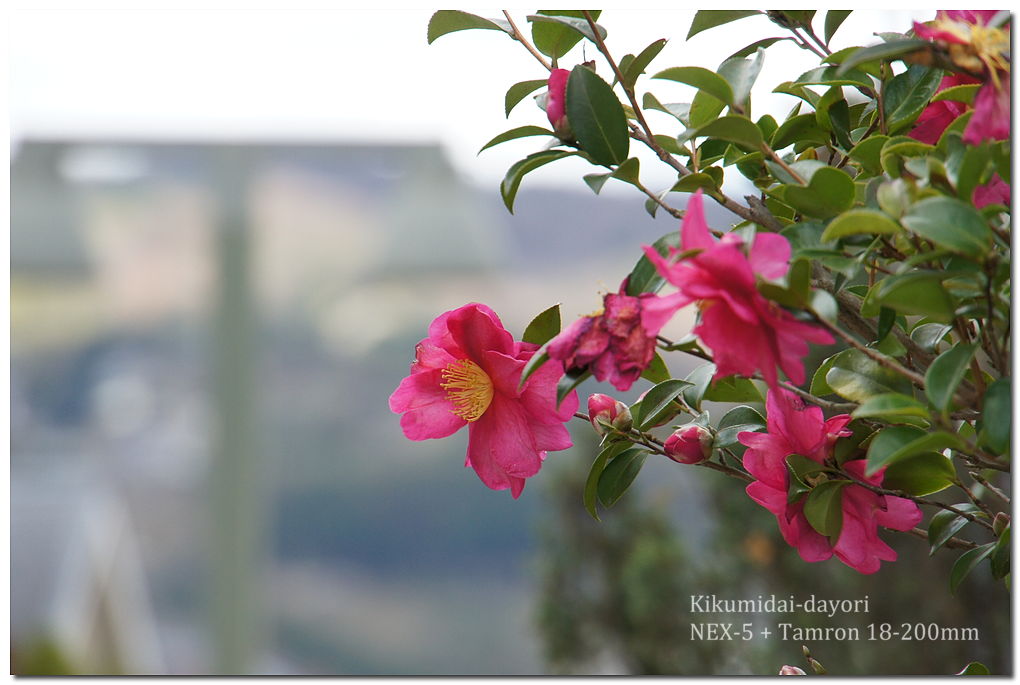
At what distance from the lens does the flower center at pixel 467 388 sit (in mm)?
504

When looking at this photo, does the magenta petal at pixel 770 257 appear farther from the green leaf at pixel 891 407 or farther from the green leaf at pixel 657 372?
the green leaf at pixel 657 372

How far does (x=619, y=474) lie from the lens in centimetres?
54

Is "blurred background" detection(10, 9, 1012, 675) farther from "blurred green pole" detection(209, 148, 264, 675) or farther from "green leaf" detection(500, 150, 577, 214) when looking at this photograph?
"green leaf" detection(500, 150, 577, 214)

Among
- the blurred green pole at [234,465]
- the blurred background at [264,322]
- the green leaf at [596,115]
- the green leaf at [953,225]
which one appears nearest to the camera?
the green leaf at [953,225]

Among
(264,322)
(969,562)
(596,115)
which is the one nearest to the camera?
(596,115)

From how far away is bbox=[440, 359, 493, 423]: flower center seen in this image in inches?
19.9

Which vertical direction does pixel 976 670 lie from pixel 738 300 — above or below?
below

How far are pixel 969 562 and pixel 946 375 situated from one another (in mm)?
247

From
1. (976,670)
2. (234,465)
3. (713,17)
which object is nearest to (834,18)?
(713,17)

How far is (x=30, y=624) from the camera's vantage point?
2.90m

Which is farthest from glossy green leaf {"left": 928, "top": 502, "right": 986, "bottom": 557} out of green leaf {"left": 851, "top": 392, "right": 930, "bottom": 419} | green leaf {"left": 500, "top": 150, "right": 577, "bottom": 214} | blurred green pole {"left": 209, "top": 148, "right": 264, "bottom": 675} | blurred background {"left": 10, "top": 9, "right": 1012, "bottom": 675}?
blurred green pole {"left": 209, "top": 148, "right": 264, "bottom": 675}

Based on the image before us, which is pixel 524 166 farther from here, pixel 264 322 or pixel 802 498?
pixel 264 322

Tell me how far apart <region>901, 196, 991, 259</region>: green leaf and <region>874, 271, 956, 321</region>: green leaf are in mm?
18

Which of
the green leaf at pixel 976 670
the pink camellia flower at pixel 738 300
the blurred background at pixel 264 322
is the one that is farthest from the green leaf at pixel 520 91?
the blurred background at pixel 264 322
